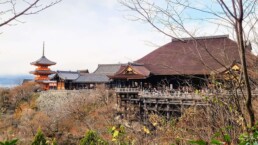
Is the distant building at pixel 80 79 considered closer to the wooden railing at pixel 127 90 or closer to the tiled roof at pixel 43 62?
the tiled roof at pixel 43 62

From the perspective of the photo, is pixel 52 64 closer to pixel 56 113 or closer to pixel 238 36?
pixel 56 113

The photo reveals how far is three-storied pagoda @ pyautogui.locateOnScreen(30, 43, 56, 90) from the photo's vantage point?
32503 millimetres

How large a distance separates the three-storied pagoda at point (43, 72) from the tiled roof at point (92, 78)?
14.4ft

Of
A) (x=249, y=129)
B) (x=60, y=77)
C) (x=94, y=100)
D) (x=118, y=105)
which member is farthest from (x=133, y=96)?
(x=249, y=129)

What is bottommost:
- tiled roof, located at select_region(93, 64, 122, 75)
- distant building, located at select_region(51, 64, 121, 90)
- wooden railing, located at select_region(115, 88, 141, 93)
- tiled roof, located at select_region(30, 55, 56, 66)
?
wooden railing, located at select_region(115, 88, 141, 93)

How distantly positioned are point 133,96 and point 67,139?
5236 millimetres

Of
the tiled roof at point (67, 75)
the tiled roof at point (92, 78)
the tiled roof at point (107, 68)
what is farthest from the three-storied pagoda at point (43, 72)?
the tiled roof at point (107, 68)

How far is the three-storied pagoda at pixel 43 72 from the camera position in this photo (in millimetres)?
32503

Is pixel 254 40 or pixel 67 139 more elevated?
pixel 254 40

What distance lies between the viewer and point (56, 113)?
2106 cm

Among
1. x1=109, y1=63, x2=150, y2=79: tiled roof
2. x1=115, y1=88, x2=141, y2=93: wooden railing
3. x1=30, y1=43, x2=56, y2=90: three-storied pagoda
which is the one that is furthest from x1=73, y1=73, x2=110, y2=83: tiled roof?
x1=115, y1=88, x2=141, y2=93: wooden railing

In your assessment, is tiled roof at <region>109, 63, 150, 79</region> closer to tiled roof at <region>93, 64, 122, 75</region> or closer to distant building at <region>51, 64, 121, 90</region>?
distant building at <region>51, 64, 121, 90</region>

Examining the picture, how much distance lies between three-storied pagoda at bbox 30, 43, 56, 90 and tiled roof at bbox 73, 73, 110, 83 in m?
4.40

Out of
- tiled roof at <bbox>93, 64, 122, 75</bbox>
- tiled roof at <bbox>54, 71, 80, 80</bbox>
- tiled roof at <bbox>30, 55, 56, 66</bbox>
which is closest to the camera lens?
tiled roof at <bbox>54, 71, 80, 80</bbox>
